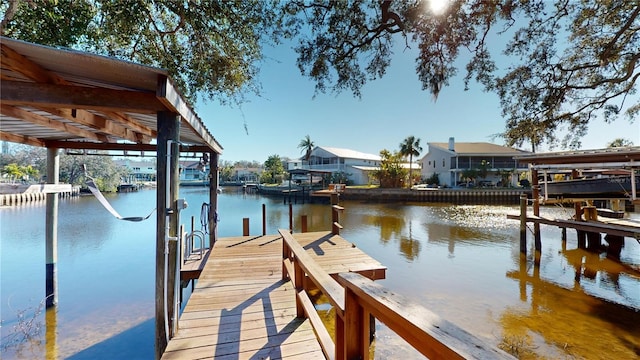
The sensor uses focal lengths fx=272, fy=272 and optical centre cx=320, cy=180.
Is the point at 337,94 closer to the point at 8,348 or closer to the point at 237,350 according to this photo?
the point at 237,350

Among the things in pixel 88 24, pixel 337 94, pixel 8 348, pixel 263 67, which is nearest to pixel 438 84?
pixel 337 94

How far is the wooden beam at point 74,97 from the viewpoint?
2336 mm

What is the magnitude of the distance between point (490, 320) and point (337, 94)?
19.1 ft

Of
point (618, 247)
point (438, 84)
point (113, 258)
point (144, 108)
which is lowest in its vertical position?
point (113, 258)

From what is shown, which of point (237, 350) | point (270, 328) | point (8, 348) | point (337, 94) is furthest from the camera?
point (337, 94)

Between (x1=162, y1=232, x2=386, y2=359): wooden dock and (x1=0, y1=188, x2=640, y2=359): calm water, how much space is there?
5.93ft

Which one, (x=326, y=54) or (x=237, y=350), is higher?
(x=326, y=54)

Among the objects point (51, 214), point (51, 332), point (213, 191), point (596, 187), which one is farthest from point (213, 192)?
point (596, 187)

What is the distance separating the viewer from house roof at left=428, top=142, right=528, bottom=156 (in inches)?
1322

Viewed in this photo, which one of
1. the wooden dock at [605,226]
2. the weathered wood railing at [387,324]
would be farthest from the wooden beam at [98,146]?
the wooden dock at [605,226]

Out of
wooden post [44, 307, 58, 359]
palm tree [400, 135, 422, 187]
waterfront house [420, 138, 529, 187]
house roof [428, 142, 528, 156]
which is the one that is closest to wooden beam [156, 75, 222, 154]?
wooden post [44, 307, 58, 359]

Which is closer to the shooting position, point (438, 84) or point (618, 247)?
point (438, 84)

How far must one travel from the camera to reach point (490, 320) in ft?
18.2

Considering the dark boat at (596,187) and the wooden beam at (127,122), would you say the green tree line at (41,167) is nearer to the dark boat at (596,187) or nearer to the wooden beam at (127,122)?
the wooden beam at (127,122)
